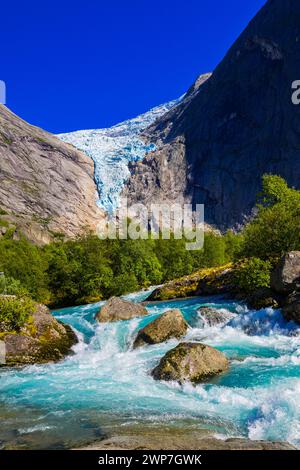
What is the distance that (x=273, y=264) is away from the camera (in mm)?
29719

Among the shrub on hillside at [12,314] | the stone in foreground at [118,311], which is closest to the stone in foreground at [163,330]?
the stone in foreground at [118,311]

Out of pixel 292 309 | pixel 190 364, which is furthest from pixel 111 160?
pixel 190 364

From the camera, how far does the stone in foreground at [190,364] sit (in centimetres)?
1371

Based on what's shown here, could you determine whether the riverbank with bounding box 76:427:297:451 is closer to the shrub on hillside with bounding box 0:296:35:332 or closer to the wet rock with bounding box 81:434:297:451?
the wet rock with bounding box 81:434:297:451

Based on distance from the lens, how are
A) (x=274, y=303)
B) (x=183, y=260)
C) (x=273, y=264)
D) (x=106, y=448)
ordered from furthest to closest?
(x=183, y=260) < (x=273, y=264) < (x=274, y=303) < (x=106, y=448)

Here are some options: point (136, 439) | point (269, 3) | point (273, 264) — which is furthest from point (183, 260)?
point (269, 3)

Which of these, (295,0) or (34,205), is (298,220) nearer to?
(34,205)

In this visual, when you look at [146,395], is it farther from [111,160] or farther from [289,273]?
[111,160]

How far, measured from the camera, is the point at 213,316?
79.2 feet

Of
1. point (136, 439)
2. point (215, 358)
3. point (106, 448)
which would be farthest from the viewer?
point (215, 358)

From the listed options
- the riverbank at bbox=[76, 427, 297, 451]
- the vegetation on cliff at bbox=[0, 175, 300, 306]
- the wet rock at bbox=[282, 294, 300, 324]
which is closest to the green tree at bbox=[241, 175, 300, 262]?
the vegetation on cliff at bbox=[0, 175, 300, 306]

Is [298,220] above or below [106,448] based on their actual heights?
above

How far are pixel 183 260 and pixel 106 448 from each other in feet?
203

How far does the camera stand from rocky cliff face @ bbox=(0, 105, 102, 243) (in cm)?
12800
